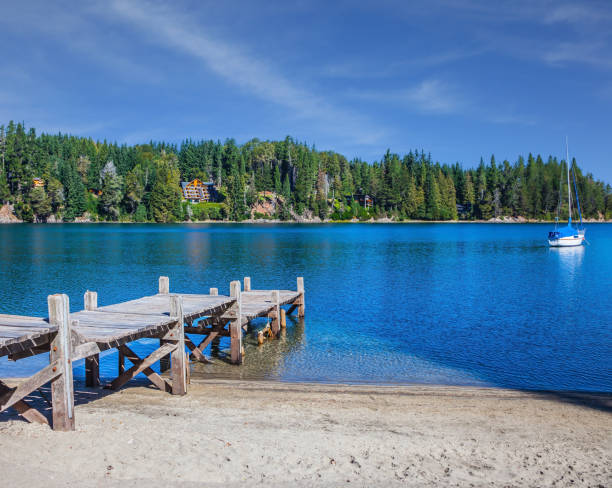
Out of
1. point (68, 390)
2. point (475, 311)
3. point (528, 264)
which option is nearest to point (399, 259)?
point (528, 264)

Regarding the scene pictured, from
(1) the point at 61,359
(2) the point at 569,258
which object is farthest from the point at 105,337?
(2) the point at 569,258

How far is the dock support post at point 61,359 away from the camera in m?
9.91

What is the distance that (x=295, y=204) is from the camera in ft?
651

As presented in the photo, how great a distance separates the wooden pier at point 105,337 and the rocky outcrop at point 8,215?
167 metres

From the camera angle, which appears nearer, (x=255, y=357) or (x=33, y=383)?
(x=33, y=383)

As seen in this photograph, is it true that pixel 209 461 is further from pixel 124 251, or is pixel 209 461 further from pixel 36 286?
pixel 124 251

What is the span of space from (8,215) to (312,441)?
586 feet

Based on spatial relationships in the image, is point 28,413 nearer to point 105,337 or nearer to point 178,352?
point 105,337

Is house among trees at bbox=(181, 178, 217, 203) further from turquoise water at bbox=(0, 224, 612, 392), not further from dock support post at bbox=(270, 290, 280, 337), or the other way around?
dock support post at bbox=(270, 290, 280, 337)

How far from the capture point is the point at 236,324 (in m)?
17.0

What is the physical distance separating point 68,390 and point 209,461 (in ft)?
11.2

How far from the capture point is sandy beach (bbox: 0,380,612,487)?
8.66 meters

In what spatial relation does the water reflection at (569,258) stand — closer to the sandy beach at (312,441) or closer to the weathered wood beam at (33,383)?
the sandy beach at (312,441)

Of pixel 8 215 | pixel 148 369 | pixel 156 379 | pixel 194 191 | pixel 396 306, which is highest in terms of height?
pixel 194 191
